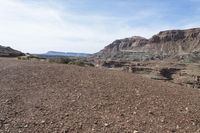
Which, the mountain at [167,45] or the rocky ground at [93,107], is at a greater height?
the mountain at [167,45]

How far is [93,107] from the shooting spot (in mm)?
8391

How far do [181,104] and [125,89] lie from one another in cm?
215

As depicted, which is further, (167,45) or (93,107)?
(167,45)

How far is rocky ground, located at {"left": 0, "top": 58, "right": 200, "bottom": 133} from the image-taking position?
7.05 meters

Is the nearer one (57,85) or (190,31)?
(57,85)

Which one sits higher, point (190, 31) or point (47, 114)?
point (190, 31)

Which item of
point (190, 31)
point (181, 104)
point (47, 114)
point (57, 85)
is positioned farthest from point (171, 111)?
point (190, 31)

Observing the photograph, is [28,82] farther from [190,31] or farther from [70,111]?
[190,31]

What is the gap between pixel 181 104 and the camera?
919 cm

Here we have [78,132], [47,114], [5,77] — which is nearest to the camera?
[78,132]

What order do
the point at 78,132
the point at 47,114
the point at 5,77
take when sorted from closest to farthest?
1. the point at 78,132
2. the point at 47,114
3. the point at 5,77

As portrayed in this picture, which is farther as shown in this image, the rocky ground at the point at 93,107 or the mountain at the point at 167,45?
the mountain at the point at 167,45

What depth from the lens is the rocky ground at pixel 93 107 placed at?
7.05 m

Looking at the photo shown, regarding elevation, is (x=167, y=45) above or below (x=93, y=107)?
above
